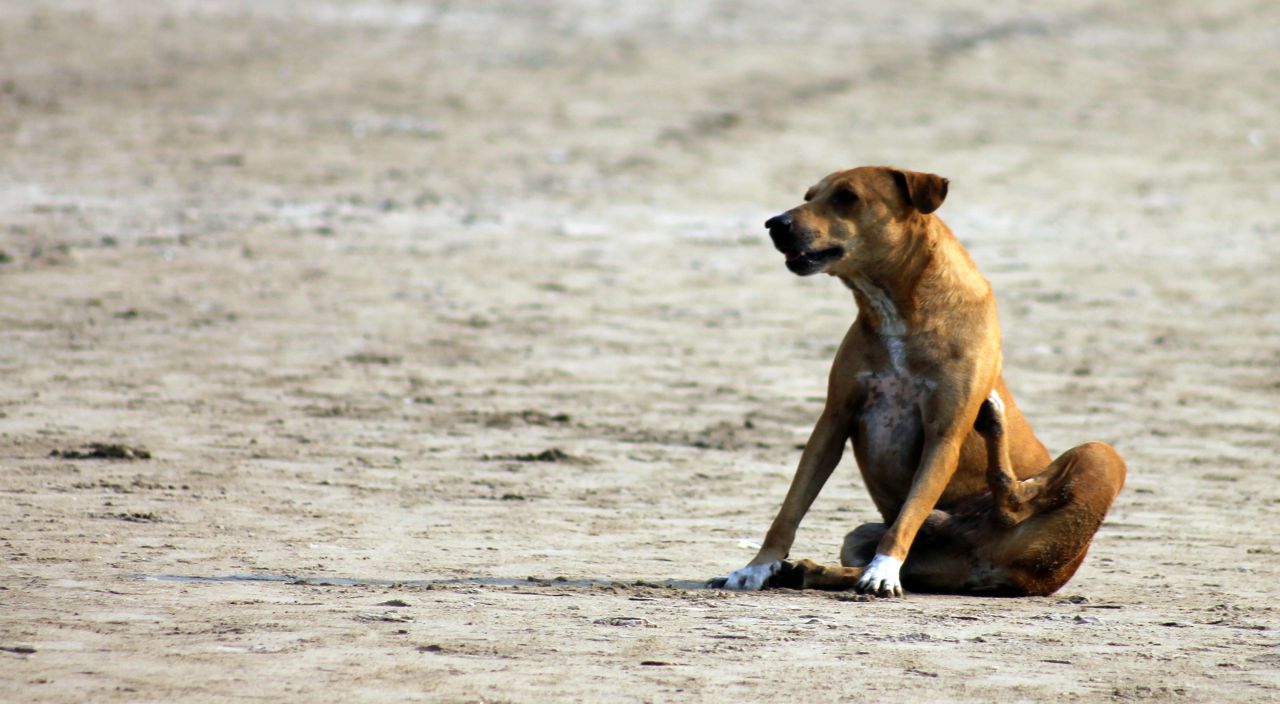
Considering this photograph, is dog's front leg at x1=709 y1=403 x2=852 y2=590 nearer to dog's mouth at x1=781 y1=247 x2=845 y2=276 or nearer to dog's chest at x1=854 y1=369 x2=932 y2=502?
dog's chest at x1=854 y1=369 x2=932 y2=502

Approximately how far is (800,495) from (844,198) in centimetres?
108

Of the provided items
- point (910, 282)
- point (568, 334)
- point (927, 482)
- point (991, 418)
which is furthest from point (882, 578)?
point (568, 334)

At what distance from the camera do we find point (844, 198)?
646cm

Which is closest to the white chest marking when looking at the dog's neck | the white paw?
the dog's neck

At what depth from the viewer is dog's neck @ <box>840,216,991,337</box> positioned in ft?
20.8

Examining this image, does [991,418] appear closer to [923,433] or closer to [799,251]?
[923,433]

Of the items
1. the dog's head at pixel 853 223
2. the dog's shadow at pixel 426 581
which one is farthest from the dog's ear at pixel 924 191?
the dog's shadow at pixel 426 581

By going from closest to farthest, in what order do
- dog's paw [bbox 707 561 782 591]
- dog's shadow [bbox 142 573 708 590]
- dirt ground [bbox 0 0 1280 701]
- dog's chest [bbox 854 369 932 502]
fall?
dirt ground [bbox 0 0 1280 701] → dog's shadow [bbox 142 573 708 590] → dog's paw [bbox 707 561 782 591] → dog's chest [bbox 854 369 932 502]

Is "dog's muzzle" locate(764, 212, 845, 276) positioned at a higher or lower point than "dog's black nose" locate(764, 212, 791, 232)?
lower

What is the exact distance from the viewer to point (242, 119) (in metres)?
17.9

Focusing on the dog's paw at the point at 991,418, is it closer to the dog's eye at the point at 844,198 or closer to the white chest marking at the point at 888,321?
the white chest marking at the point at 888,321

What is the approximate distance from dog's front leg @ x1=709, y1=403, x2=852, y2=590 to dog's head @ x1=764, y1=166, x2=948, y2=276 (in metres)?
0.53

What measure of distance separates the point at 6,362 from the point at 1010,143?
10803 millimetres

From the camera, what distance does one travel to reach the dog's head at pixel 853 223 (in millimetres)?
6398
